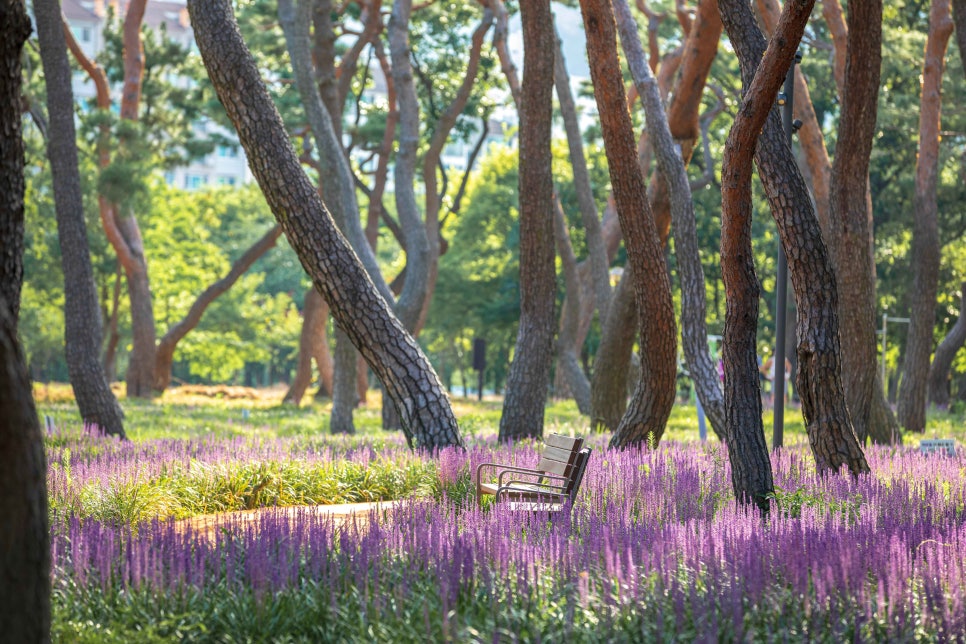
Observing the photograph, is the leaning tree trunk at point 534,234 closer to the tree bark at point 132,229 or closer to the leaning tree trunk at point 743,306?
the leaning tree trunk at point 743,306

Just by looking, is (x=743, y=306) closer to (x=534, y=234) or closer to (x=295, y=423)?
(x=534, y=234)

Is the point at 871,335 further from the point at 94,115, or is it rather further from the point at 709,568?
the point at 94,115

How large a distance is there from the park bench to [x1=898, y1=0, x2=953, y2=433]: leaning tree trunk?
12.9m

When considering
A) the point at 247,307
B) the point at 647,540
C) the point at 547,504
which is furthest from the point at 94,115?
the point at 247,307

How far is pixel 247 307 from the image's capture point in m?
56.4

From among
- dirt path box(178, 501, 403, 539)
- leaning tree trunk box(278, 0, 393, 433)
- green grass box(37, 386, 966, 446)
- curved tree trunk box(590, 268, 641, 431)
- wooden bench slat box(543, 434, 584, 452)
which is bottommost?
dirt path box(178, 501, 403, 539)

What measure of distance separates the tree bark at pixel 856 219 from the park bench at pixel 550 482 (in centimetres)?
459

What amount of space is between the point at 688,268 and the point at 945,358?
1694 cm

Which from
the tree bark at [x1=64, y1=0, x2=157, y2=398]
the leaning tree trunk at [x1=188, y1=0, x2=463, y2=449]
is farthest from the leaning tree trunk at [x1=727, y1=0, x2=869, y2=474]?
the tree bark at [x1=64, y1=0, x2=157, y2=398]

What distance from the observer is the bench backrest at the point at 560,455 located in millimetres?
9062

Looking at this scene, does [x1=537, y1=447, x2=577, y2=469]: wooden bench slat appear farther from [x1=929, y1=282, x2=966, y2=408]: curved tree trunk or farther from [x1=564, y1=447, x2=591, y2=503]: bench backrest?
[x1=929, y1=282, x2=966, y2=408]: curved tree trunk

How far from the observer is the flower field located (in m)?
5.07

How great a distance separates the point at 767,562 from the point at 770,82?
3.98 m

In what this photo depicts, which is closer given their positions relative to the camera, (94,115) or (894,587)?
(894,587)
